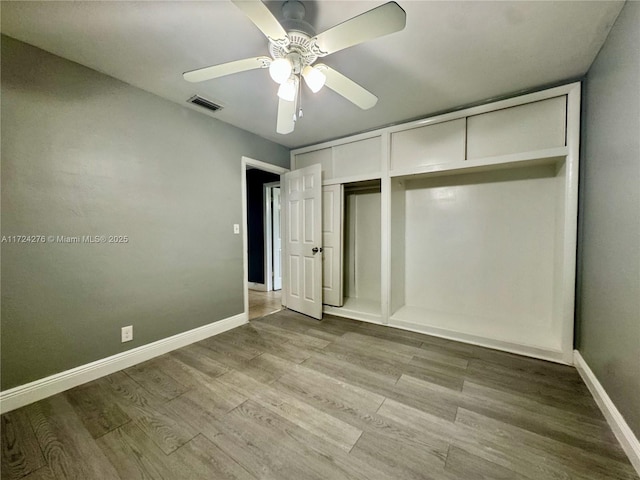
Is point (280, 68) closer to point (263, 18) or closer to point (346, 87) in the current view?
point (263, 18)

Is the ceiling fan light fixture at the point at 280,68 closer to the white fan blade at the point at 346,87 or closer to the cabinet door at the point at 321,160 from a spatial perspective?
the white fan blade at the point at 346,87

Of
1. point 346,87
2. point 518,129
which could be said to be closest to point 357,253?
point 518,129

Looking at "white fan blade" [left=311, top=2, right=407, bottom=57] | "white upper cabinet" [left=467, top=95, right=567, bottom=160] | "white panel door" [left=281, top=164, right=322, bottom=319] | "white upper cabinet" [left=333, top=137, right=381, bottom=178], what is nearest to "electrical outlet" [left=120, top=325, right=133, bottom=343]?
"white panel door" [left=281, top=164, right=322, bottom=319]

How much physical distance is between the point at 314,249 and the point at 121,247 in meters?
1.96

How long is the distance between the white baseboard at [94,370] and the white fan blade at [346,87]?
2583 mm

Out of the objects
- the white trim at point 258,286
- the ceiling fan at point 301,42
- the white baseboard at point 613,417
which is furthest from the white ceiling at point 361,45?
the white trim at point 258,286

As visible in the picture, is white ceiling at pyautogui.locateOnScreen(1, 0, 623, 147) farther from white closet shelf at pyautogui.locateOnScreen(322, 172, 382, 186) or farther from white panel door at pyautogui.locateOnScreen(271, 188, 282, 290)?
white panel door at pyautogui.locateOnScreen(271, 188, 282, 290)

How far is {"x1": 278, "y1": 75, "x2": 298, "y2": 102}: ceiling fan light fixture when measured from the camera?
1486mm

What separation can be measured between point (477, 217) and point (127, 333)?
3744 millimetres

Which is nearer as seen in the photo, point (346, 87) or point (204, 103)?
point (346, 87)

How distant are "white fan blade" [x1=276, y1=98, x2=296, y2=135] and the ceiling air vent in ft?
3.04

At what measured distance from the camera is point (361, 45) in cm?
165

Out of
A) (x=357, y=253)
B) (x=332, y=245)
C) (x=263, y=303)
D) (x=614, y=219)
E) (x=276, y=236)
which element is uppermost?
(x=614, y=219)

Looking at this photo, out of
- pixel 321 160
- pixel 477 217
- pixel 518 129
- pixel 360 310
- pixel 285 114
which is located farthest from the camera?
pixel 321 160
